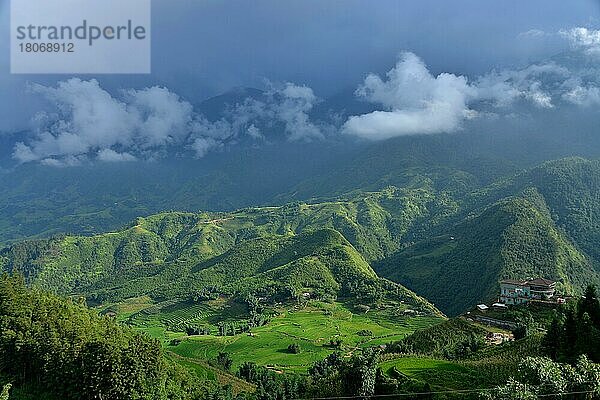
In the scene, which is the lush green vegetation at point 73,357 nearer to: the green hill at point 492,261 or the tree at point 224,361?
the tree at point 224,361

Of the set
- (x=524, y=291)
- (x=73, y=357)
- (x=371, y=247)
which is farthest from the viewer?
(x=371, y=247)

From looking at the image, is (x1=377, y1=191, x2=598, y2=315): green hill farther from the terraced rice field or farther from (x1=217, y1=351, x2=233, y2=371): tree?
(x1=217, y1=351, x2=233, y2=371): tree

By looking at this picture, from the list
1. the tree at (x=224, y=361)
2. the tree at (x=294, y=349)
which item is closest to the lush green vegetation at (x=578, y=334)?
the tree at (x=224, y=361)

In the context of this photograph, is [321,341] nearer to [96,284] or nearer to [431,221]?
[96,284]

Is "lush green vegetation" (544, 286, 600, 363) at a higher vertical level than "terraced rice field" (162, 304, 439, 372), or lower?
higher

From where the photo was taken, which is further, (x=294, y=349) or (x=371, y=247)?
(x=371, y=247)

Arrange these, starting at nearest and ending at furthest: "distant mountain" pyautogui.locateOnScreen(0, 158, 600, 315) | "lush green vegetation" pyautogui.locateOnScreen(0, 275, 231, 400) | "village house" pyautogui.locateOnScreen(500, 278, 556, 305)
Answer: "lush green vegetation" pyautogui.locateOnScreen(0, 275, 231, 400) < "village house" pyautogui.locateOnScreen(500, 278, 556, 305) < "distant mountain" pyautogui.locateOnScreen(0, 158, 600, 315)

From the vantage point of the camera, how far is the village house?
132ft

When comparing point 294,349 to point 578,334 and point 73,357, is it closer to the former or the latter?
point 73,357

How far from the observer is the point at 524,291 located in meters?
41.3

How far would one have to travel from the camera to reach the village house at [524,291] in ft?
132

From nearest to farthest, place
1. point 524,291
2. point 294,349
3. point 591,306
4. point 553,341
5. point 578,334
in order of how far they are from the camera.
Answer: point 578,334
point 591,306
point 553,341
point 524,291
point 294,349

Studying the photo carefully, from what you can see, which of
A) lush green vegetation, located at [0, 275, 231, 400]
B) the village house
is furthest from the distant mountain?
Answer: lush green vegetation, located at [0, 275, 231, 400]

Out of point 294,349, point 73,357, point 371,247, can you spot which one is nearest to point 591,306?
point 73,357
